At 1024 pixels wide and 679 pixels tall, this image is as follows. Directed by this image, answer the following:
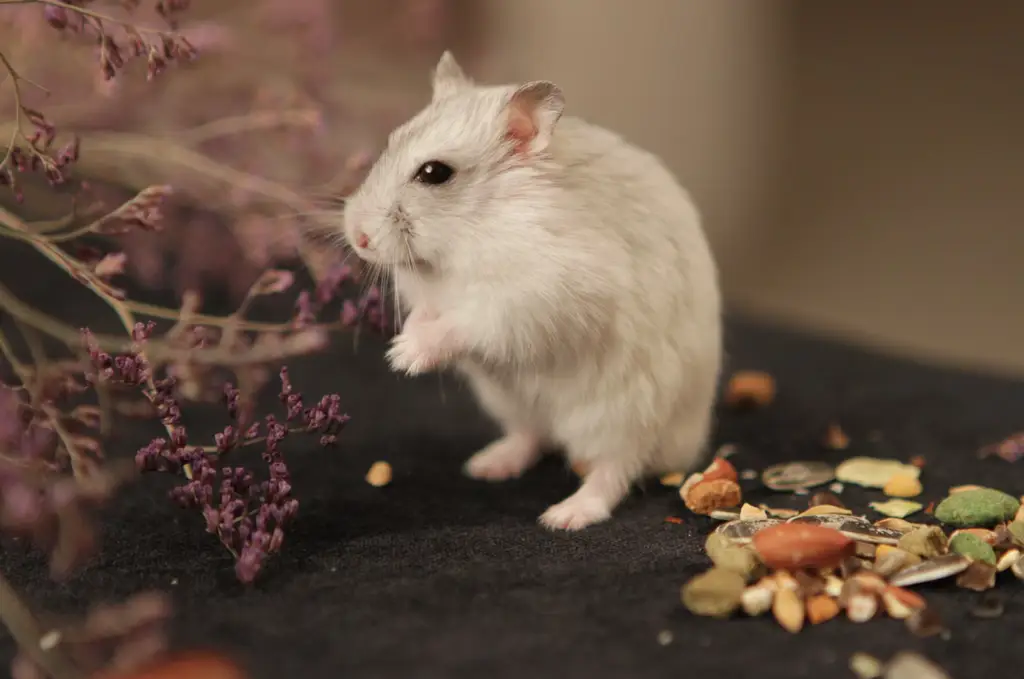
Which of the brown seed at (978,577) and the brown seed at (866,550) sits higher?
the brown seed at (866,550)

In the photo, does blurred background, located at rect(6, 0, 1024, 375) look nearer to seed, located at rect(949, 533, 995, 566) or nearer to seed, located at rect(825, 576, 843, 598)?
seed, located at rect(949, 533, 995, 566)

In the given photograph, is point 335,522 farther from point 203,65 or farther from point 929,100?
point 929,100

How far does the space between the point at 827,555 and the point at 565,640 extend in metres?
0.31

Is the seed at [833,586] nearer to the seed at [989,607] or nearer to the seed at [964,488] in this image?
the seed at [989,607]

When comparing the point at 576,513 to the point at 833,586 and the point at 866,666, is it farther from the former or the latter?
the point at 866,666

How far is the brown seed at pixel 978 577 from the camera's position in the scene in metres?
1.18

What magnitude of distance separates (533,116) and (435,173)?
15 cm

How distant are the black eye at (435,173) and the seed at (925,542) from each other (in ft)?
2.29

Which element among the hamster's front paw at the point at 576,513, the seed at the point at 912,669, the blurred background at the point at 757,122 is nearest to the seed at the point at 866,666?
the seed at the point at 912,669

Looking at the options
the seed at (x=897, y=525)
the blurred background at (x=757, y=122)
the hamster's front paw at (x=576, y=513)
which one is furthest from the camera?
the blurred background at (x=757, y=122)

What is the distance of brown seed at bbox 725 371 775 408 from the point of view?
1.95 m

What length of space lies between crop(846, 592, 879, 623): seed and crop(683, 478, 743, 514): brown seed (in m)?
0.30

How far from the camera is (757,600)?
3.64 feet

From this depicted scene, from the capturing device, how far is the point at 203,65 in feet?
7.04
